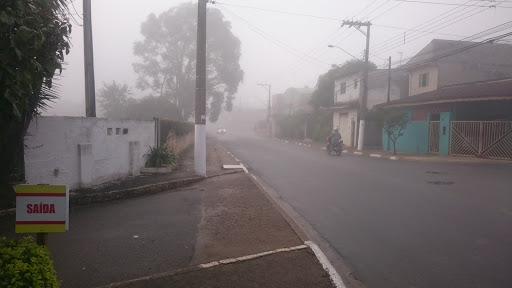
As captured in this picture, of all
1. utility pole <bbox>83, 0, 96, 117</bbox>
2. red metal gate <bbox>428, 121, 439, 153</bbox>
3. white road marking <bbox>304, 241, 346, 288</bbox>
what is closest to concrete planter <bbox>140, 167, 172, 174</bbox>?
utility pole <bbox>83, 0, 96, 117</bbox>

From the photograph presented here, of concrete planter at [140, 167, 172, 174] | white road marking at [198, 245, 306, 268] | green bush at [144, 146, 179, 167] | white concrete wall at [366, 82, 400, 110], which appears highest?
white concrete wall at [366, 82, 400, 110]

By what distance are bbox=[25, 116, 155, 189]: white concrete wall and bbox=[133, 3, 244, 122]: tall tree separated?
32.2 meters

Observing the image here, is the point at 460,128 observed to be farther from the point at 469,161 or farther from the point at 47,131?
the point at 47,131

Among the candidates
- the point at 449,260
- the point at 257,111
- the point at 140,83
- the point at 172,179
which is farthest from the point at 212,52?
the point at 257,111

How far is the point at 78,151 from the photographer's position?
29.1ft

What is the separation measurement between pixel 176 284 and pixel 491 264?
3890mm

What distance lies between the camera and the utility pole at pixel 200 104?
1216 centimetres

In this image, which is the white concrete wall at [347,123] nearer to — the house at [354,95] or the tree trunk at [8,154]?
the house at [354,95]

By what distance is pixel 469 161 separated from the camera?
730 inches

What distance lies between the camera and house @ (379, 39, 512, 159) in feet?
65.0

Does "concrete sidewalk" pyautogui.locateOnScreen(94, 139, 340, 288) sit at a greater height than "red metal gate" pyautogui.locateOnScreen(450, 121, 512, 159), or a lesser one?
lesser

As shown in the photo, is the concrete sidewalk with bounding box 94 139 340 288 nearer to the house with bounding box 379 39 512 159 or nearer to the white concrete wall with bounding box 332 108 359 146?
the house with bounding box 379 39 512 159

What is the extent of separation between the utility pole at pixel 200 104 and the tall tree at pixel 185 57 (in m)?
30.5

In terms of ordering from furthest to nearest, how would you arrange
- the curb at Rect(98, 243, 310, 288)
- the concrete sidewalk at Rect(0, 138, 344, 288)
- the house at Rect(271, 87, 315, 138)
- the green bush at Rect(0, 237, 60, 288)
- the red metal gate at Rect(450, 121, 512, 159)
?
the house at Rect(271, 87, 315, 138) < the red metal gate at Rect(450, 121, 512, 159) < the concrete sidewalk at Rect(0, 138, 344, 288) < the curb at Rect(98, 243, 310, 288) < the green bush at Rect(0, 237, 60, 288)
